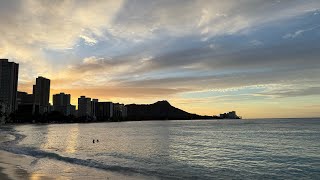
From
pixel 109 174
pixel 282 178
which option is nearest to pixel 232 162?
pixel 282 178

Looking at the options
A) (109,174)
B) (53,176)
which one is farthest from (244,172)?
(53,176)

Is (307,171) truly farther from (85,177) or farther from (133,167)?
(85,177)

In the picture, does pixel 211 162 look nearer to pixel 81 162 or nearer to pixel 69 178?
pixel 81 162

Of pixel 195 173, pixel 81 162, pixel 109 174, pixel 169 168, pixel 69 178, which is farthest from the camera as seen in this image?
pixel 81 162

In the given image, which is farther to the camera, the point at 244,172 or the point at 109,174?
the point at 244,172

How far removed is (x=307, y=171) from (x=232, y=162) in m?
6.80

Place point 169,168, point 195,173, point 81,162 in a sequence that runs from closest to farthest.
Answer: point 195,173, point 169,168, point 81,162

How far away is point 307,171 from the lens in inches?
1018

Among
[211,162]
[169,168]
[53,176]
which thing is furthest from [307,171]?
[53,176]

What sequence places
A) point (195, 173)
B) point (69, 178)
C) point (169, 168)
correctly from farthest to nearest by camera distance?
point (169, 168)
point (195, 173)
point (69, 178)

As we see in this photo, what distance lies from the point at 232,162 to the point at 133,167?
9267 mm

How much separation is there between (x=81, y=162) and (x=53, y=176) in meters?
9.24

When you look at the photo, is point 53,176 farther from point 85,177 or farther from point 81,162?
point 81,162

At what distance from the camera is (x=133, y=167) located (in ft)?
90.8
